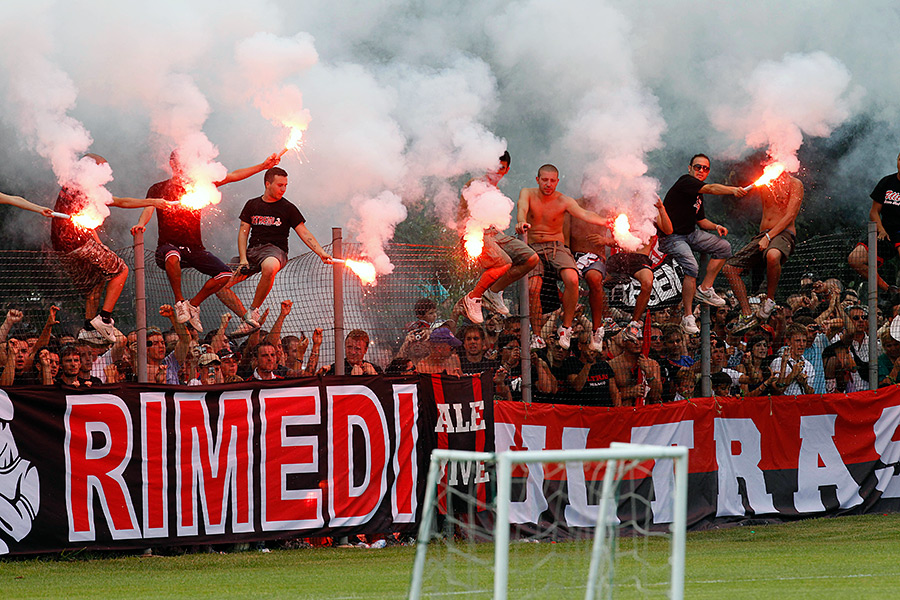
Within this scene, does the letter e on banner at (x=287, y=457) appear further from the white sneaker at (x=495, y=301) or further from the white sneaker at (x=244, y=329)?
the white sneaker at (x=495, y=301)

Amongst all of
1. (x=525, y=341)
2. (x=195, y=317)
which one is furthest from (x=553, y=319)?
(x=195, y=317)

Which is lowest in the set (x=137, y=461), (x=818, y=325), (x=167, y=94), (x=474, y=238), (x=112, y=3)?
(x=137, y=461)

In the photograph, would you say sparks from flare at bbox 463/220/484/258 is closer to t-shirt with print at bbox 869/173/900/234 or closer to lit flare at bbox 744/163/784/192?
lit flare at bbox 744/163/784/192

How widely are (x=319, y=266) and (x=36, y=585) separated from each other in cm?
426

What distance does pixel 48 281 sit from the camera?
426 inches

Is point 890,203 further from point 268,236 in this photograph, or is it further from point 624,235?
point 268,236

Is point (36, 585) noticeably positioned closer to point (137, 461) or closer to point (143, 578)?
point (143, 578)

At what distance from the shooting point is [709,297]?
13.1 metres

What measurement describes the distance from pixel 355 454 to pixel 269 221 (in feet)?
8.99

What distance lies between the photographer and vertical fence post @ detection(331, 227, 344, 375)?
11617mm

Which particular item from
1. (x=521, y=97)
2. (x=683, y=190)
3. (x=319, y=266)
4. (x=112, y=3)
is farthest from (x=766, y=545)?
(x=521, y=97)

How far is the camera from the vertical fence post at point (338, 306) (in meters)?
11.6

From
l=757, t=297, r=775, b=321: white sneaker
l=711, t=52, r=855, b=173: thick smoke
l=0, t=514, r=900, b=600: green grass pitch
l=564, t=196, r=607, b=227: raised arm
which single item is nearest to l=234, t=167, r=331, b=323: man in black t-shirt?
l=0, t=514, r=900, b=600: green grass pitch

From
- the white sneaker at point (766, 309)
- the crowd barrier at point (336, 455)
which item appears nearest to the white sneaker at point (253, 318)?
the crowd barrier at point (336, 455)
